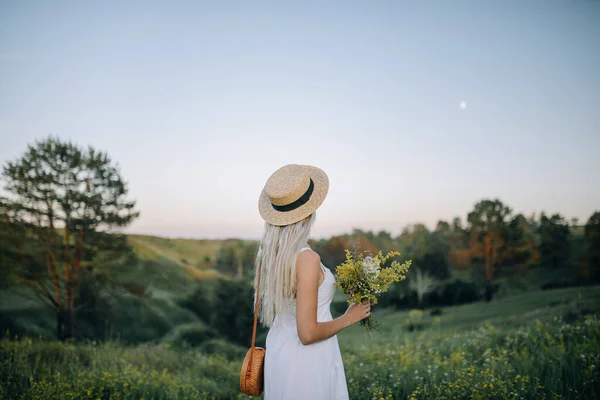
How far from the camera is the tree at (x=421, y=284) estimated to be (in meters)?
39.0

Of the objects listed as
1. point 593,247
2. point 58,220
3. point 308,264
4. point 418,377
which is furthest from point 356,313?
point 593,247

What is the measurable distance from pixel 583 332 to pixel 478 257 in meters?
34.2

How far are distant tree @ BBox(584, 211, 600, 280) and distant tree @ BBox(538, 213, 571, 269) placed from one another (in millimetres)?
2828

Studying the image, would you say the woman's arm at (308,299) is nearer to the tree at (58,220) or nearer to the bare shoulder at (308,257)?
the bare shoulder at (308,257)

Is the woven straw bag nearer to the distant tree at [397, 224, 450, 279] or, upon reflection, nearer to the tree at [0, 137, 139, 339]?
the tree at [0, 137, 139, 339]

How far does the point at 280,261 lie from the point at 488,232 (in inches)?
1593

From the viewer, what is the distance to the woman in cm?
283

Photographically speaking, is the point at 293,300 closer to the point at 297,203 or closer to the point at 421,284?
the point at 297,203

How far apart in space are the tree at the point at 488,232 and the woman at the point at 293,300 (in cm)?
3905

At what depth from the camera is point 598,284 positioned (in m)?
30.9

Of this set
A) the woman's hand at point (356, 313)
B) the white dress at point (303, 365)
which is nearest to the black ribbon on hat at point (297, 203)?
the white dress at point (303, 365)

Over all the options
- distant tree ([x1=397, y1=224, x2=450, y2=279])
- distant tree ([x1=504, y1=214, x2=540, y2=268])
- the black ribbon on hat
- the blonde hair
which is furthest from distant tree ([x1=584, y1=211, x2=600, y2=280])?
the blonde hair

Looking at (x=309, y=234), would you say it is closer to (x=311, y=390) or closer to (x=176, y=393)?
(x=311, y=390)

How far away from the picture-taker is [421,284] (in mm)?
39219
